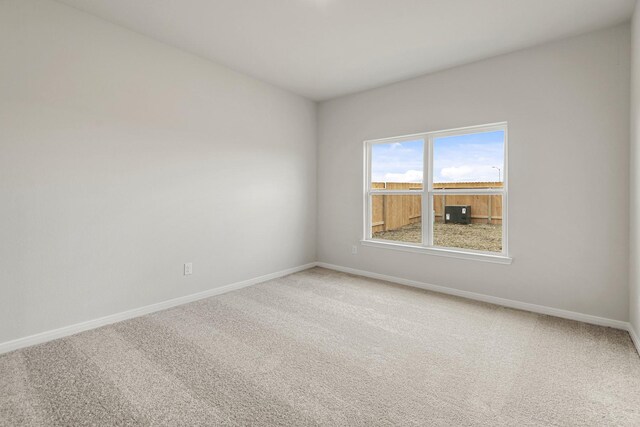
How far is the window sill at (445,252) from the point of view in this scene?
10.6ft

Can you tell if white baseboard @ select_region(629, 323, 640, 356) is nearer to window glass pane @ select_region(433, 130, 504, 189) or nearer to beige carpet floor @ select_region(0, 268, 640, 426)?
beige carpet floor @ select_region(0, 268, 640, 426)

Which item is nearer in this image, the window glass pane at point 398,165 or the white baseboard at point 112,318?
the white baseboard at point 112,318

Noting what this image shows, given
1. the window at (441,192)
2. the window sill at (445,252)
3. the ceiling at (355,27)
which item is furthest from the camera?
the window at (441,192)

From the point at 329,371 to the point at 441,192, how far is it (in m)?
2.56

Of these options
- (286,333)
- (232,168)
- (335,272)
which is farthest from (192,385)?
(335,272)

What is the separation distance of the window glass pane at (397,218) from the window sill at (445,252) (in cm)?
14

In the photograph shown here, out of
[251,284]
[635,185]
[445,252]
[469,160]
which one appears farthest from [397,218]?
[635,185]

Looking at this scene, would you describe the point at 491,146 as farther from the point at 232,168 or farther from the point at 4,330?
the point at 4,330

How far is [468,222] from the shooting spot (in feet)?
11.8

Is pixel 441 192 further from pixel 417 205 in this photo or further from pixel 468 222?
pixel 468 222

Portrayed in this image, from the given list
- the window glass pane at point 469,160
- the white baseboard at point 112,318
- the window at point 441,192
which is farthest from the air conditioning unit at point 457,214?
the white baseboard at point 112,318

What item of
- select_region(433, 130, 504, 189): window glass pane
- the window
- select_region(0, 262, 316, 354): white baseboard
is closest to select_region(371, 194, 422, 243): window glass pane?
the window

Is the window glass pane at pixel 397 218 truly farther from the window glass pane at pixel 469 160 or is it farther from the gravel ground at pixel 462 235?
the window glass pane at pixel 469 160

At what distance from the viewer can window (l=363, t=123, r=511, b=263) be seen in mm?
3344
